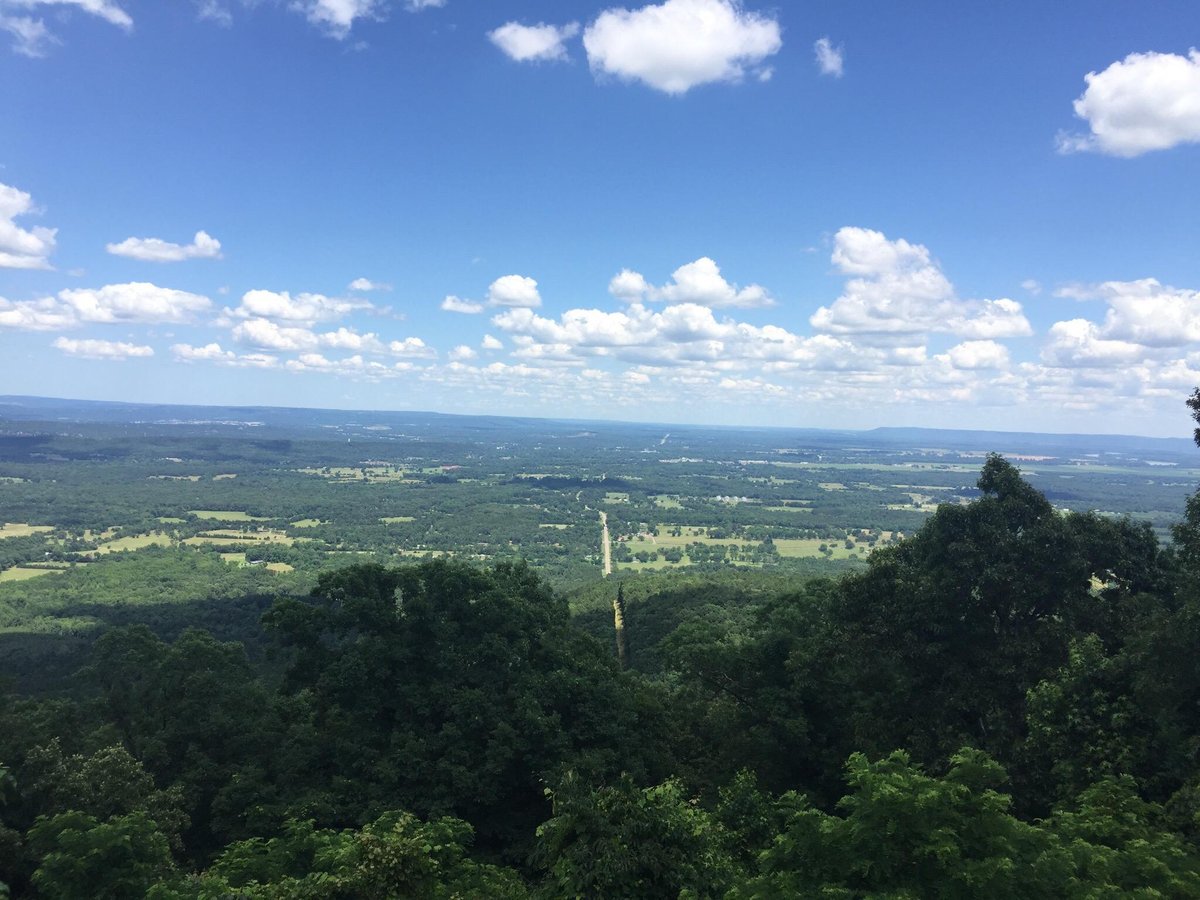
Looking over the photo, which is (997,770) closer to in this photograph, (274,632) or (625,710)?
(625,710)

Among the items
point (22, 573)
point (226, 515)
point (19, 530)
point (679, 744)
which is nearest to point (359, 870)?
point (679, 744)

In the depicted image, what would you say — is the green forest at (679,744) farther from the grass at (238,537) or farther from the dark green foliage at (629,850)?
the grass at (238,537)

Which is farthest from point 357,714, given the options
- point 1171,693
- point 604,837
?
point 1171,693

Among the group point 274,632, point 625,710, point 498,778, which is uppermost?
point 274,632

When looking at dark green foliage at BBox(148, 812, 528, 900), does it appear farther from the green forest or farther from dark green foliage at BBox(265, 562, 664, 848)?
dark green foliage at BBox(265, 562, 664, 848)

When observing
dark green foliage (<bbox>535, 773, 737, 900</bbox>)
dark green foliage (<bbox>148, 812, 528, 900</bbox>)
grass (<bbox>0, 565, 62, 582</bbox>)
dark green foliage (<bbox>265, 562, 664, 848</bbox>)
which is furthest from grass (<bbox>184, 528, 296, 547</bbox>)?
dark green foliage (<bbox>535, 773, 737, 900</bbox>)

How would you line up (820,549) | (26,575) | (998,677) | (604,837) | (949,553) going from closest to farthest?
(604,837) → (998,677) → (949,553) → (26,575) → (820,549)

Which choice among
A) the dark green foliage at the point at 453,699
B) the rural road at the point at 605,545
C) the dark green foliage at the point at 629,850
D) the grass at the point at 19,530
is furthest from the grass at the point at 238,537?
the dark green foliage at the point at 629,850
